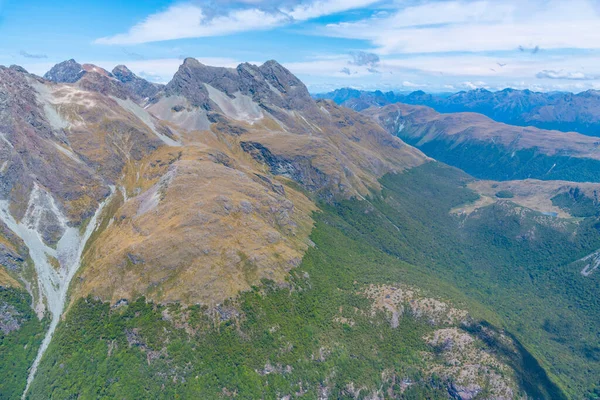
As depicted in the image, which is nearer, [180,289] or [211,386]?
[211,386]

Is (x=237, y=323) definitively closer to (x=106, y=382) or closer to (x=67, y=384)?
(x=106, y=382)

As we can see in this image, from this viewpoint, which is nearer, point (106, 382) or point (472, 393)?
point (106, 382)

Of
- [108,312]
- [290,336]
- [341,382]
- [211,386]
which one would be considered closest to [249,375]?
[211,386]

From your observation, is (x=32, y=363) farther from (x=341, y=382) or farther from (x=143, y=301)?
(x=341, y=382)

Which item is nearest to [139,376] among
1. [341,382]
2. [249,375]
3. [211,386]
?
[211,386]

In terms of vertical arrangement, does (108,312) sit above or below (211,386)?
above

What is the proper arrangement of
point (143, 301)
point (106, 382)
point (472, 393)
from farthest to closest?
1. point (143, 301)
2. point (472, 393)
3. point (106, 382)

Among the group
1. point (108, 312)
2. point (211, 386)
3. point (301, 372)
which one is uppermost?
point (108, 312)

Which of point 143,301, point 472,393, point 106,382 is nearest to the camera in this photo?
point 106,382

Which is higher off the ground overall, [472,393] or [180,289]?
[180,289]
